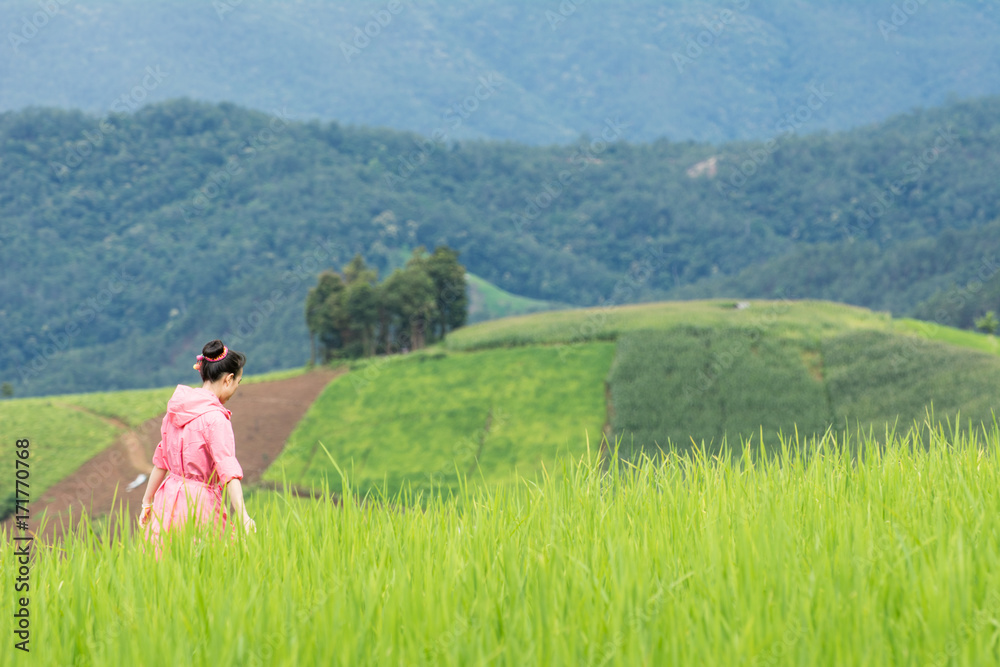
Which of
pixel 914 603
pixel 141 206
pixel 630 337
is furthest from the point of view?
pixel 141 206

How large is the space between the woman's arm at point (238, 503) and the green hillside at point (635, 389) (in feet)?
64.8

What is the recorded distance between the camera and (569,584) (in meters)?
3.71

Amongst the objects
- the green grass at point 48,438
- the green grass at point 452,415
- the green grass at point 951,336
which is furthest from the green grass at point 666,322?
the green grass at point 48,438

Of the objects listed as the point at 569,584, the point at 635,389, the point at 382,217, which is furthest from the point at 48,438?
the point at 382,217

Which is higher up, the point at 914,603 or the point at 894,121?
the point at 894,121

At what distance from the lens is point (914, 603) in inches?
127

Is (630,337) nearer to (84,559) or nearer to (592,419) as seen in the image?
(592,419)

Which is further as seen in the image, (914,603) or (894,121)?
(894,121)

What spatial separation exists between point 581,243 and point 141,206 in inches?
2957

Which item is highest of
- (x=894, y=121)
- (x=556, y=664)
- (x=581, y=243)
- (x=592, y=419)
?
(x=894, y=121)

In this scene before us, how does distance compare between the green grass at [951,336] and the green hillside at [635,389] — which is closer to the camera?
the green hillside at [635,389]

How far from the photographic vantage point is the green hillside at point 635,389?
26.9 m

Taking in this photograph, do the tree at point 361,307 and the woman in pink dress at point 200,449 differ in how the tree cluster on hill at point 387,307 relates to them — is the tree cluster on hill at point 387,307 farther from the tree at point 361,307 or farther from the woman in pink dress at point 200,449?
the woman in pink dress at point 200,449

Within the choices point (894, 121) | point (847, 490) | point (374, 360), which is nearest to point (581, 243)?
point (894, 121)
